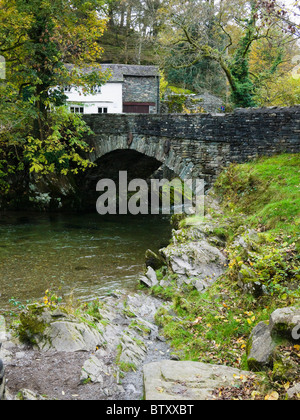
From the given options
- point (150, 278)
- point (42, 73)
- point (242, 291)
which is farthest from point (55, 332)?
point (42, 73)

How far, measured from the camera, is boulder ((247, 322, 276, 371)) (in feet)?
15.8

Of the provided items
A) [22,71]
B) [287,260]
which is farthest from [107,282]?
[22,71]

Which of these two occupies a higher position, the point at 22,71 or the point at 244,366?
the point at 22,71

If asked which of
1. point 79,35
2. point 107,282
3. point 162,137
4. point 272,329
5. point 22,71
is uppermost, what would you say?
point 79,35

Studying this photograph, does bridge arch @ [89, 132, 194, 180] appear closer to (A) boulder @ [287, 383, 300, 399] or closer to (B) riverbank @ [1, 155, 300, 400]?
(B) riverbank @ [1, 155, 300, 400]

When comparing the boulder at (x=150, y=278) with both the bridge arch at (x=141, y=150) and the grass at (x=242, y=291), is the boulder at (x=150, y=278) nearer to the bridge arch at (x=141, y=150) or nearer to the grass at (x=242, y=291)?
the grass at (x=242, y=291)

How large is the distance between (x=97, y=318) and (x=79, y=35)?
49.0 feet

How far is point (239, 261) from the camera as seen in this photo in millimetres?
7473

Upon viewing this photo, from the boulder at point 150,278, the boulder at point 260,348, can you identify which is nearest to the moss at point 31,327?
the boulder at point 260,348

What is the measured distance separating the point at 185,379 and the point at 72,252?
9434mm

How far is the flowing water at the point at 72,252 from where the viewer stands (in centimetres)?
1016

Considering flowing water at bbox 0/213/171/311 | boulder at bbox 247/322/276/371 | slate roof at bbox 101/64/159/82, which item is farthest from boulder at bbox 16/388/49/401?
slate roof at bbox 101/64/159/82

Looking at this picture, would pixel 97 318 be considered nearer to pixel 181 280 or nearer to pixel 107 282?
pixel 181 280

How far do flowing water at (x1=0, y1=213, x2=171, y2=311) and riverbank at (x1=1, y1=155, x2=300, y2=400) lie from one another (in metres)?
1.42
